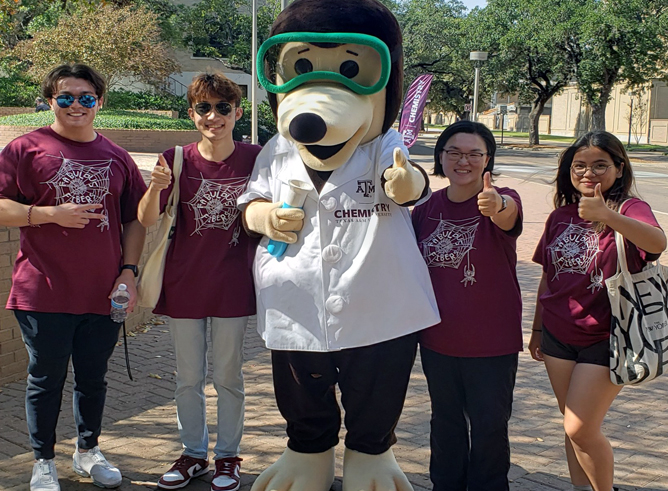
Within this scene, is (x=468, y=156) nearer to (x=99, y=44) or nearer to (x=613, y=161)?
(x=613, y=161)

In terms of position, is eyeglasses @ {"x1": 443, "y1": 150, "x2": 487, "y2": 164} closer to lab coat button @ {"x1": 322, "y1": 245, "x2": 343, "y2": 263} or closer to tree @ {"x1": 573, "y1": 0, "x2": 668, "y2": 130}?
lab coat button @ {"x1": 322, "y1": 245, "x2": 343, "y2": 263}

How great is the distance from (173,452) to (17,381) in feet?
5.47

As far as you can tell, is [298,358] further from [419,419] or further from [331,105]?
[419,419]

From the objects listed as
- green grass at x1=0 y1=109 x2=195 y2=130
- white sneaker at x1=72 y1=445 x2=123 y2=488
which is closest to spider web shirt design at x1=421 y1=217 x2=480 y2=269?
white sneaker at x1=72 y1=445 x2=123 y2=488

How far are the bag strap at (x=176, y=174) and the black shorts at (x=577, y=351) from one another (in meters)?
1.87

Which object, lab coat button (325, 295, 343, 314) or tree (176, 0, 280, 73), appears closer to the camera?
lab coat button (325, 295, 343, 314)

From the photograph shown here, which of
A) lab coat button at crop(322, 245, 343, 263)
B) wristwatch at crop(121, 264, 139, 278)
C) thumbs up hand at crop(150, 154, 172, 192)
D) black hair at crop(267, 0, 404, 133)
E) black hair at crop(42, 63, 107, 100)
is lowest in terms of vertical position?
wristwatch at crop(121, 264, 139, 278)

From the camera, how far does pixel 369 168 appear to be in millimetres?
3209

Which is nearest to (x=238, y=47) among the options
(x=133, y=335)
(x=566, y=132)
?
(x=133, y=335)

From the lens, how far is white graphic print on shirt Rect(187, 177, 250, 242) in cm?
347

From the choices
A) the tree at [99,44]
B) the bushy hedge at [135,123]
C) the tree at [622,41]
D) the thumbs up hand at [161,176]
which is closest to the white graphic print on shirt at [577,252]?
the thumbs up hand at [161,176]

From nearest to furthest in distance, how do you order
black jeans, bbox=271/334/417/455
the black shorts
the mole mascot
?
the black shorts < the mole mascot < black jeans, bbox=271/334/417/455

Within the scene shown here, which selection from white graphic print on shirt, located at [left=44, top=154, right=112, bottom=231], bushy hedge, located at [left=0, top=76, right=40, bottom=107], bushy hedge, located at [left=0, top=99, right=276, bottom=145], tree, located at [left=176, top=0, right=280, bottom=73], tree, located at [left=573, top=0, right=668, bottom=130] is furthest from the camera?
tree, located at [left=176, top=0, right=280, bottom=73]

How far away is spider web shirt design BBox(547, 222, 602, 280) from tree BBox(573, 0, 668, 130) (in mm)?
31764
